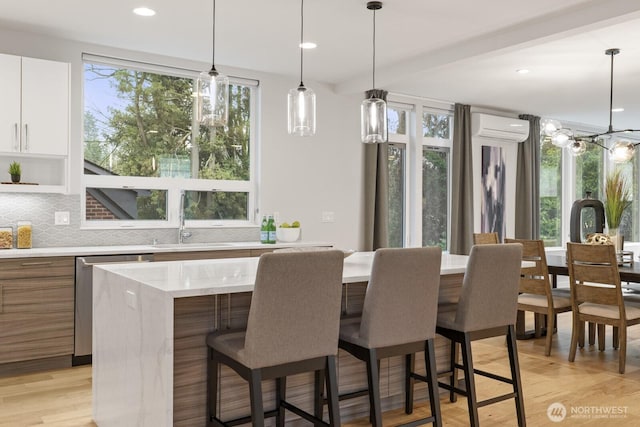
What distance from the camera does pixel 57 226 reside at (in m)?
4.79

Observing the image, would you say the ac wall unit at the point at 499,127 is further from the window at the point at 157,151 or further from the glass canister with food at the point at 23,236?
the glass canister with food at the point at 23,236

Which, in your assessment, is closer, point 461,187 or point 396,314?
point 396,314

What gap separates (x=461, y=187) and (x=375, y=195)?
144 cm

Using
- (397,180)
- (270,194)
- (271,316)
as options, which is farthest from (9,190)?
(397,180)

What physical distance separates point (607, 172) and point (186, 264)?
8542mm

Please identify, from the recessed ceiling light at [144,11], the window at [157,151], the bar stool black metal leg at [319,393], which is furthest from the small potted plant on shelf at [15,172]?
the bar stool black metal leg at [319,393]

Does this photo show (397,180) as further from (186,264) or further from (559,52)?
(186,264)

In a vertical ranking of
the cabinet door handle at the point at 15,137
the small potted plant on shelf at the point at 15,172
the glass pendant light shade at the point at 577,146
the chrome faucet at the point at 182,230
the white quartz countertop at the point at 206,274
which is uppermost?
the glass pendant light shade at the point at 577,146

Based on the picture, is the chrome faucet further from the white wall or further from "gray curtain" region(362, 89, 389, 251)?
"gray curtain" region(362, 89, 389, 251)

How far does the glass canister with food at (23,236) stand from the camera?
450cm

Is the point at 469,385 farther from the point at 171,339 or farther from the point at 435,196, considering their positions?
the point at 435,196

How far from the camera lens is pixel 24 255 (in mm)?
4141

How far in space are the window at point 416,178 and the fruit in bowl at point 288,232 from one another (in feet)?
5.20

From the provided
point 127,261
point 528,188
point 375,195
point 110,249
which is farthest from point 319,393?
point 528,188
